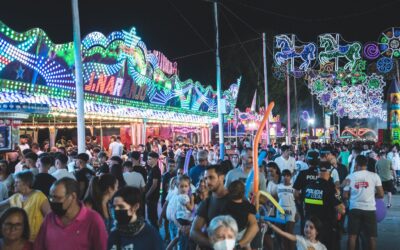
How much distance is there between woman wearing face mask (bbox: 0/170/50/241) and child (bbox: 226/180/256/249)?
2.04 metres

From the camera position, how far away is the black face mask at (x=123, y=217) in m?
3.70

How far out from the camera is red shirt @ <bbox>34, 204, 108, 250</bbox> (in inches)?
143

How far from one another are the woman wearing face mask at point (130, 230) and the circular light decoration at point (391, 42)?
17242 millimetres

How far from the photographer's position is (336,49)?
19859 mm

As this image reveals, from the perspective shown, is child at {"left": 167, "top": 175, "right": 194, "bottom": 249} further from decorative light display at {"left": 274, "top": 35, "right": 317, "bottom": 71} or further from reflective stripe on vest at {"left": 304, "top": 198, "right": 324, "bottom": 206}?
decorative light display at {"left": 274, "top": 35, "right": 317, "bottom": 71}

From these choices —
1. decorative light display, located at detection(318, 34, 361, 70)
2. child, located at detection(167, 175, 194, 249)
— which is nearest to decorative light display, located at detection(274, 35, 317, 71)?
decorative light display, located at detection(318, 34, 361, 70)

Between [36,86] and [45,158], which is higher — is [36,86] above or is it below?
above

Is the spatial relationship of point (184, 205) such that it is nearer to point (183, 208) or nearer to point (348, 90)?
point (183, 208)

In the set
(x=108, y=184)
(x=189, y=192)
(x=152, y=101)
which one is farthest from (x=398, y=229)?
(x=152, y=101)

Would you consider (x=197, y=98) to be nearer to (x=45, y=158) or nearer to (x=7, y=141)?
(x=7, y=141)

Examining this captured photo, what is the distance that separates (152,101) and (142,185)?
1171cm

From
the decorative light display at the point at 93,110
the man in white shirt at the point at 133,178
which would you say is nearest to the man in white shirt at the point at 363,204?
the man in white shirt at the point at 133,178

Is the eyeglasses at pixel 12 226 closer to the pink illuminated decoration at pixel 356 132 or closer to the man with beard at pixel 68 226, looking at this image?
the man with beard at pixel 68 226

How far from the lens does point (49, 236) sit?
12.0 feet
